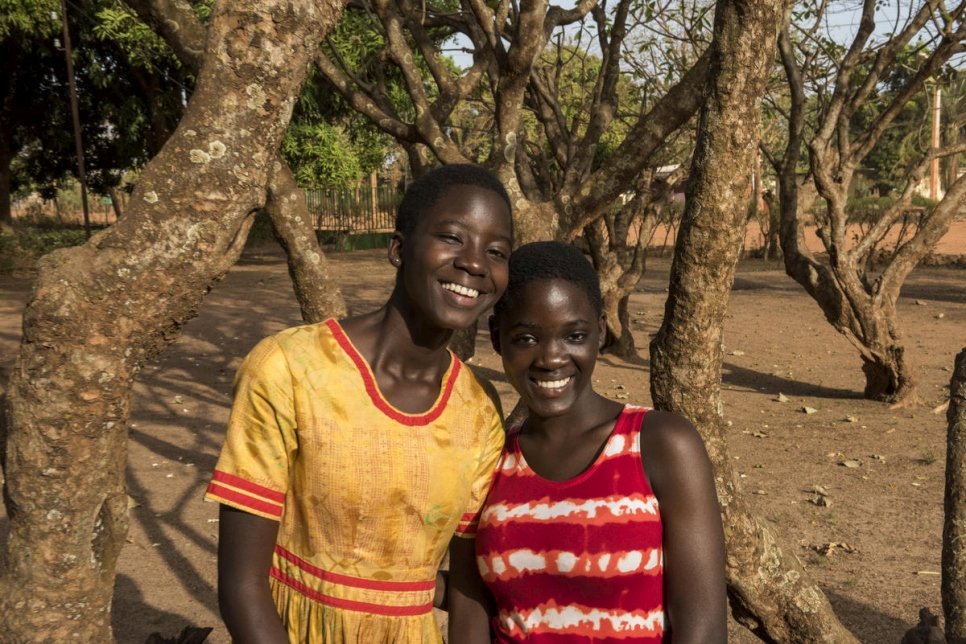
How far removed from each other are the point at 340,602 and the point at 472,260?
2.29ft

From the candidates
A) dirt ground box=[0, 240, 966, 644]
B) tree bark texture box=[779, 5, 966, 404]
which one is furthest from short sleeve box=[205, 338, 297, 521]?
tree bark texture box=[779, 5, 966, 404]

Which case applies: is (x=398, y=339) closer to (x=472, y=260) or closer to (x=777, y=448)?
(x=472, y=260)

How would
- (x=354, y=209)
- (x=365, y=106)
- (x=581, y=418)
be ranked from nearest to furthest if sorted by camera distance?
1. (x=581, y=418)
2. (x=365, y=106)
3. (x=354, y=209)

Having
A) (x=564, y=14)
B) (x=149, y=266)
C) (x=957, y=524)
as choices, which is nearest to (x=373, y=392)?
(x=149, y=266)

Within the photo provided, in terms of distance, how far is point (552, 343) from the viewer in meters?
1.91

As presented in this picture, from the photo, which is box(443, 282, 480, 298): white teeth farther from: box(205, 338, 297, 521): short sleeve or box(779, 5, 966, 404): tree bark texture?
box(779, 5, 966, 404): tree bark texture

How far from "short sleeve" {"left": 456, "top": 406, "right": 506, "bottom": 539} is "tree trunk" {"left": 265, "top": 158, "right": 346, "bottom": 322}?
2.23m

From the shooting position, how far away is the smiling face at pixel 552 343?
6.27 feet

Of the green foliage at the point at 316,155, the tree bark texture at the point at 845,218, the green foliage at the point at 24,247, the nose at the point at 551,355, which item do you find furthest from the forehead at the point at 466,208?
the green foliage at the point at 24,247

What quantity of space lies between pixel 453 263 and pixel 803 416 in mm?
6951

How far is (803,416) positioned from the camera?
26.8 feet

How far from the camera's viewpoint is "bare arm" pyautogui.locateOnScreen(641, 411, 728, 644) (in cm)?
174

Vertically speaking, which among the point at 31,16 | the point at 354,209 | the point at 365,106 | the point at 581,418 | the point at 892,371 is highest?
the point at 31,16

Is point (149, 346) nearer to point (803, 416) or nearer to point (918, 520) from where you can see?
point (918, 520)
